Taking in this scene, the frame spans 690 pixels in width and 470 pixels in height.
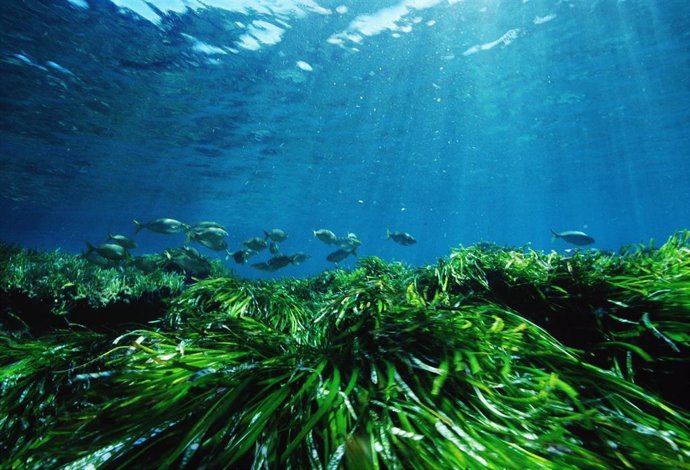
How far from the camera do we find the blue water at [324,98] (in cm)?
1612

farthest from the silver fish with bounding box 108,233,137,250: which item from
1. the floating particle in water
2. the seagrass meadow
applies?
the floating particle in water

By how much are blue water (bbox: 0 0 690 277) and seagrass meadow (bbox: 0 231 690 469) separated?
3.93 m

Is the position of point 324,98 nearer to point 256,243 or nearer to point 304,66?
point 304,66

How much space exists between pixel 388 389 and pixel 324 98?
965 inches

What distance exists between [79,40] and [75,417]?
70.6ft

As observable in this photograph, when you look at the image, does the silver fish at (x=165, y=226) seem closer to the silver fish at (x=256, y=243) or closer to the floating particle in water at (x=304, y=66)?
the silver fish at (x=256, y=243)

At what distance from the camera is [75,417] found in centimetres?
132

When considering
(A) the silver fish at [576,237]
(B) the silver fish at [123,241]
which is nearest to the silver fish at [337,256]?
(B) the silver fish at [123,241]

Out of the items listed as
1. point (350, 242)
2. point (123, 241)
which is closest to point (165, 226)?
point (123, 241)

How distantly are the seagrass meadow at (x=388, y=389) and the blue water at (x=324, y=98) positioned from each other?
3925 millimetres

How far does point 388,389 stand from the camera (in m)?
1.34

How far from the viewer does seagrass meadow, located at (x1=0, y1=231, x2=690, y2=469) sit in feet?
3.66

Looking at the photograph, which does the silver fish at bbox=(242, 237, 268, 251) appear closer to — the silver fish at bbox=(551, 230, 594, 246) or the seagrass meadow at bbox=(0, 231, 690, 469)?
the seagrass meadow at bbox=(0, 231, 690, 469)

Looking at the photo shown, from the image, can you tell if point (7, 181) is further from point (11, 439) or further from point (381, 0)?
point (11, 439)
